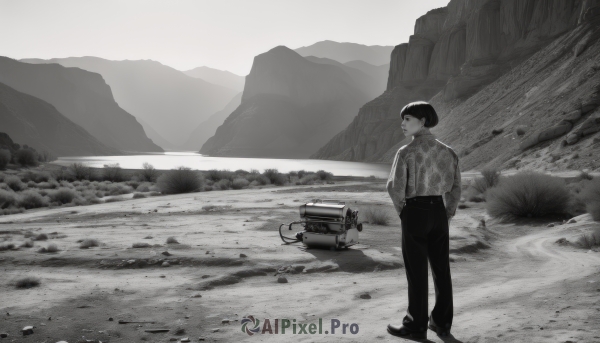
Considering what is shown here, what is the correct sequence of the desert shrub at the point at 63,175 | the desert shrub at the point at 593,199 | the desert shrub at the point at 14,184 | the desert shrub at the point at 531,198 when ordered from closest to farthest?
the desert shrub at the point at 593,199
the desert shrub at the point at 531,198
the desert shrub at the point at 14,184
the desert shrub at the point at 63,175

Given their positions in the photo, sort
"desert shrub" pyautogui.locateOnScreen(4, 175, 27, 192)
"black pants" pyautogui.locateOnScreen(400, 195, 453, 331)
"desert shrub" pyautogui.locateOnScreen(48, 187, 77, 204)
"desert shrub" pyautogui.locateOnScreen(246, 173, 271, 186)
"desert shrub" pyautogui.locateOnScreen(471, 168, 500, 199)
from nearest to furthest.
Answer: "black pants" pyautogui.locateOnScreen(400, 195, 453, 331)
"desert shrub" pyautogui.locateOnScreen(471, 168, 500, 199)
"desert shrub" pyautogui.locateOnScreen(48, 187, 77, 204)
"desert shrub" pyautogui.locateOnScreen(4, 175, 27, 192)
"desert shrub" pyautogui.locateOnScreen(246, 173, 271, 186)

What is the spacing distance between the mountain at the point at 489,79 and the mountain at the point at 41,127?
250 ft

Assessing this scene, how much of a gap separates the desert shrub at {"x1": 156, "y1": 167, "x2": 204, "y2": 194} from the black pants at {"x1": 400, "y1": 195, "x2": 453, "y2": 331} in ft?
98.5

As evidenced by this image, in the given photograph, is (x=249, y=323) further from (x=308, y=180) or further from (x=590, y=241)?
(x=308, y=180)

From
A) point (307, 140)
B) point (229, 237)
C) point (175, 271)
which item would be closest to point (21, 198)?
point (229, 237)

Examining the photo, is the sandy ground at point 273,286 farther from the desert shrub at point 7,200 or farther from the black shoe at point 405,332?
the desert shrub at point 7,200

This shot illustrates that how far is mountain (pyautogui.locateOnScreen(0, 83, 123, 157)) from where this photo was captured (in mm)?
139375

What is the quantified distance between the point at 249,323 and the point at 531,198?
13.3 meters

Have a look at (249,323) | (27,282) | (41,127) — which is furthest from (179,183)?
(41,127)

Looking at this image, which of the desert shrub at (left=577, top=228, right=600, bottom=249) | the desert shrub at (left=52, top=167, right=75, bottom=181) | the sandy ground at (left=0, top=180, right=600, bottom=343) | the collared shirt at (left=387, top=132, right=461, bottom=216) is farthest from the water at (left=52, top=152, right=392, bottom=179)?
the collared shirt at (left=387, top=132, right=461, bottom=216)

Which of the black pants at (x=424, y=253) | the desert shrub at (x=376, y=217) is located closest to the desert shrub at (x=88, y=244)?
the black pants at (x=424, y=253)

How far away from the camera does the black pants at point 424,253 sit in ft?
16.0

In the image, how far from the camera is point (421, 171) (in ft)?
16.2

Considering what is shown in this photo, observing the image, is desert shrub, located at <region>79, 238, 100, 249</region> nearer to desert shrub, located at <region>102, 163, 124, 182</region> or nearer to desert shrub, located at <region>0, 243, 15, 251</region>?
desert shrub, located at <region>0, 243, 15, 251</region>
